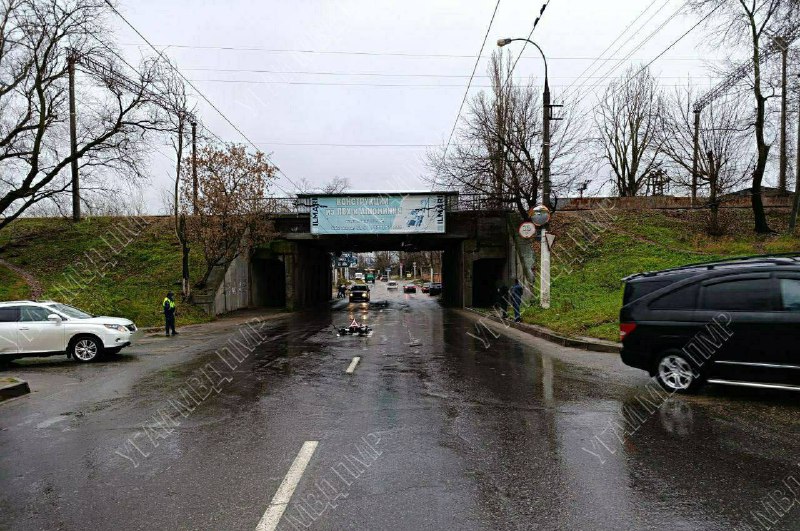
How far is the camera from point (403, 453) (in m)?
5.36

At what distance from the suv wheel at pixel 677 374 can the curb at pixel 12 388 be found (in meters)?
10.7

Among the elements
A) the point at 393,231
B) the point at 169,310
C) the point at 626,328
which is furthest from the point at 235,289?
the point at 626,328

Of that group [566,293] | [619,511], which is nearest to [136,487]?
[619,511]

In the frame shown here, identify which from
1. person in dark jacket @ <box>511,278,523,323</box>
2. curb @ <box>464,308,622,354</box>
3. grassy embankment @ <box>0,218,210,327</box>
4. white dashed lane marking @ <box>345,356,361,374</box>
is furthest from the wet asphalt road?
grassy embankment @ <box>0,218,210,327</box>

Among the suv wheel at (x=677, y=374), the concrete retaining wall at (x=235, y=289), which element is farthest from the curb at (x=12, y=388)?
the concrete retaining wall at (x=235, y=289)

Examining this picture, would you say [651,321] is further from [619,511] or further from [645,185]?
[645,185]

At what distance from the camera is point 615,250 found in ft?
92.5

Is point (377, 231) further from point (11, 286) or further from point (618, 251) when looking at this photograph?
point (11, 286)

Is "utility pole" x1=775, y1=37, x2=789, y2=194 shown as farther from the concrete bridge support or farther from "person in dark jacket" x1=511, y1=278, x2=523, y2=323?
the concrete bridge support

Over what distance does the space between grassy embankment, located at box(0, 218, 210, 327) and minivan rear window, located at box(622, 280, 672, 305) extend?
1950 centimetres

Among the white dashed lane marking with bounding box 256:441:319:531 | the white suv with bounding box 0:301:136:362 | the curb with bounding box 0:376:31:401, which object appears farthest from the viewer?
the white suv with bounding box 0:301:136:362

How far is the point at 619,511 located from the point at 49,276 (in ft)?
102

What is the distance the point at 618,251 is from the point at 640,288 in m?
21.1

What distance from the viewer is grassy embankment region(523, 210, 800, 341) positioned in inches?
745
